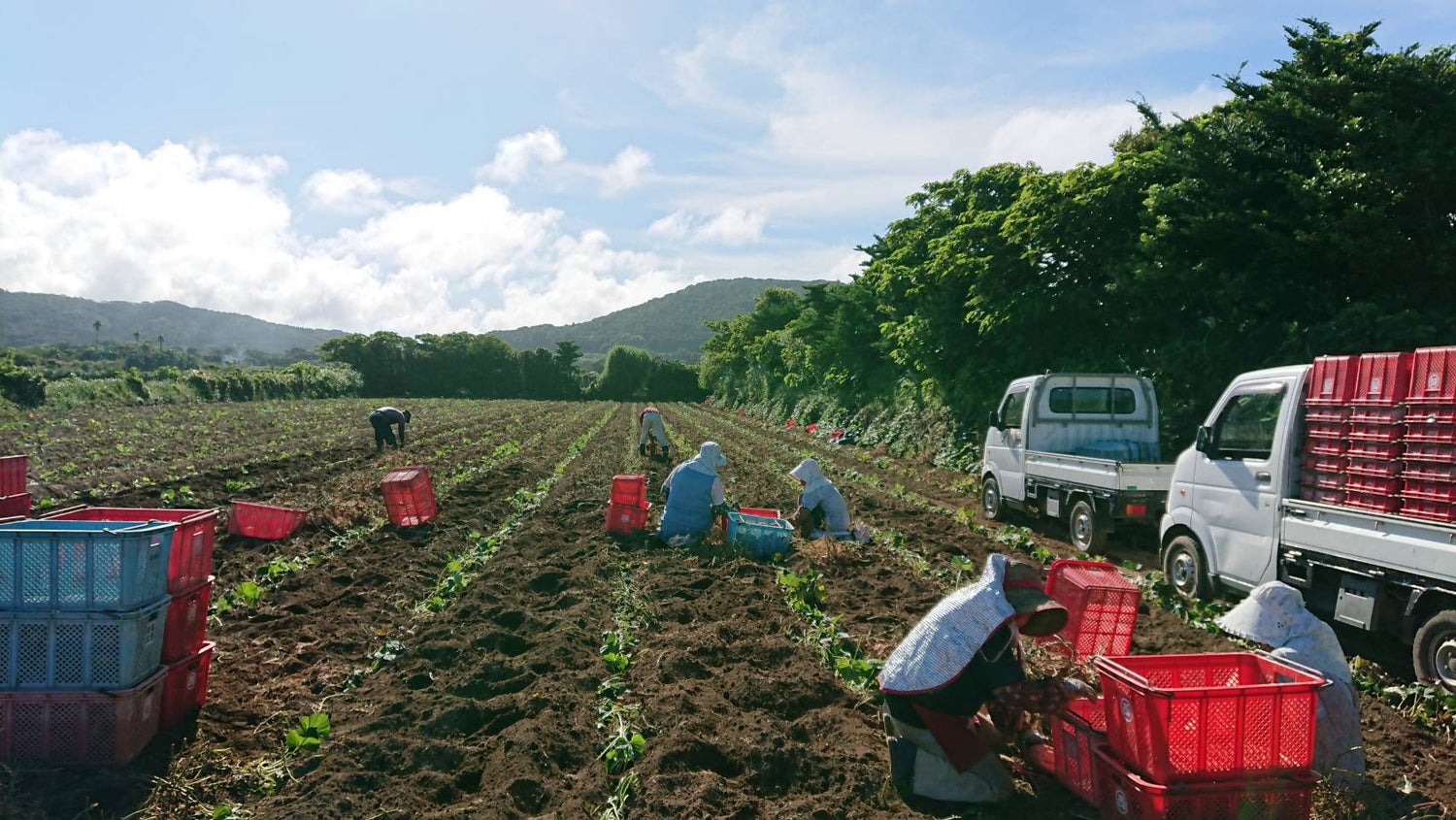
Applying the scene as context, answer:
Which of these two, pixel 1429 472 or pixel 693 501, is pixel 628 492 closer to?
pixel 693 501

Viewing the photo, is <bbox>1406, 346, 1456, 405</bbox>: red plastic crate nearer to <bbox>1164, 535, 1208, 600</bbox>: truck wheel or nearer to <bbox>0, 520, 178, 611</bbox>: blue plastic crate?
<bbox>1164, 535, 1208, 600</bbox>: truck wheel

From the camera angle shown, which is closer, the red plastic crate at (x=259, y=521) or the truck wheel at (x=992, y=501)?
the red plastic crate at (x=259, y=521)

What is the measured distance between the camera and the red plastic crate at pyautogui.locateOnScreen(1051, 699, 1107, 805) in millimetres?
4035

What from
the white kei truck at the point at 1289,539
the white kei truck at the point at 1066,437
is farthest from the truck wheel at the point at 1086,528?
the white kei truck at the point at 1289,539

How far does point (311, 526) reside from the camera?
11.1 m

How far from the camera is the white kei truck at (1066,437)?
11273 millimetres

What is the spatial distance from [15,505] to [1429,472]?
35.6ft

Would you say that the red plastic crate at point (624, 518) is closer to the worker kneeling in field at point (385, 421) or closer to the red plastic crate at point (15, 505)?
the red plastic crate at point (15, 505)

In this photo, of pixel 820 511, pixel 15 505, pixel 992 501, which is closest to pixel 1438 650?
pixel 820 511

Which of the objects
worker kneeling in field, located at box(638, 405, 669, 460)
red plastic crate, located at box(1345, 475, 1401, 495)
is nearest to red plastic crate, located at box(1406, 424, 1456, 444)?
red plastic crate, located at box(1345, 475, 1401, 495)

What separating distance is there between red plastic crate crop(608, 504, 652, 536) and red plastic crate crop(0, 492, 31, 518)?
5942mm

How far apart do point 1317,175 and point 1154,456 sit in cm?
447

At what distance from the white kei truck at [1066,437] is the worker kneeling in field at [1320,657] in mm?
6662

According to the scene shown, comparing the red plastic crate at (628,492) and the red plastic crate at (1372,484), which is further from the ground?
the red plastic crate at (1372,484)
